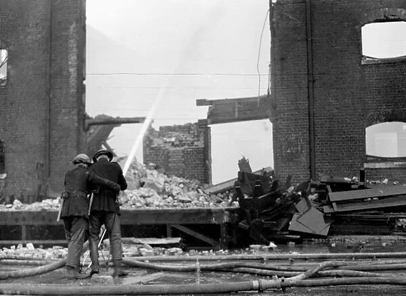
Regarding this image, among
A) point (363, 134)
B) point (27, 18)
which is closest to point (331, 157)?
point (363, 134)

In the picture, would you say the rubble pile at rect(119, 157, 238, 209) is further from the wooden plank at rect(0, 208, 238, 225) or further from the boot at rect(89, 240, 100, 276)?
the boot at rect(89, 240, 100, 276)

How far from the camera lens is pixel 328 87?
1482 cm

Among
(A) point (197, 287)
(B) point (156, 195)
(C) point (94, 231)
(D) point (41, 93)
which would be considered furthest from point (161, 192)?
(A) point (197, 287)

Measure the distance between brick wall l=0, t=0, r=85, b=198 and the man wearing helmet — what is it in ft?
31.3

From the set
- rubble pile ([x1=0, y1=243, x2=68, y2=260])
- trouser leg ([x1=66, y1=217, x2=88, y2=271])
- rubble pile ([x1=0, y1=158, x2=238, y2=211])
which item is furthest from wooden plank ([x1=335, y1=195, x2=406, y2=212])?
trouser leg ([x1=66, y1=217, x2=88, y2=271])

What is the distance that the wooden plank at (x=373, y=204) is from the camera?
12.1 meters

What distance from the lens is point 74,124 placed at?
16344mm

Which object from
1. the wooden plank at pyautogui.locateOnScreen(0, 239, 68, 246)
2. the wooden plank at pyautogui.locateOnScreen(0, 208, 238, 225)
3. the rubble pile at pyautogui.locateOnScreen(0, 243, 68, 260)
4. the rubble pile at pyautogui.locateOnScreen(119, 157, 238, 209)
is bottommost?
the wooden plank at pyautogui.locateOnScreen(0, 239, 68, 246)

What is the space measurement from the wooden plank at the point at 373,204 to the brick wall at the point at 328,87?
2116mm

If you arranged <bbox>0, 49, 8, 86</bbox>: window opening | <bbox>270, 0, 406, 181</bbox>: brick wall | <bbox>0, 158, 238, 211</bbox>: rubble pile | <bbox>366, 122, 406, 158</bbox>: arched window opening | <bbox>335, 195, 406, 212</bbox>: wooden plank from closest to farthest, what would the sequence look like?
<bbox>335, 195, 406, 212</bbox>: wooden plank < <bbox>0, 158, 238, 211</bbox>: rubble pile < <bbox>270, 0, 406, 181</bbox>: brick wall < <bbox>0, 49, 8, 86</bbox>: window opening < <bbox>366, 122, 406, 158</bbox>: arched window opening

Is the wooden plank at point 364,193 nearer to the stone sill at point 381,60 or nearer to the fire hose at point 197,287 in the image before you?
the stone sill at point 381,60

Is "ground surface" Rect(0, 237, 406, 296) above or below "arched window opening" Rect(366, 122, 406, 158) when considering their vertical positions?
below

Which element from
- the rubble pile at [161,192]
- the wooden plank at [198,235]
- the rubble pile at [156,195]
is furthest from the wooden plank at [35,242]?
the wooden plank at [198,235]

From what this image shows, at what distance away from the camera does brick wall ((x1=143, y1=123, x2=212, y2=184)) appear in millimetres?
16781
